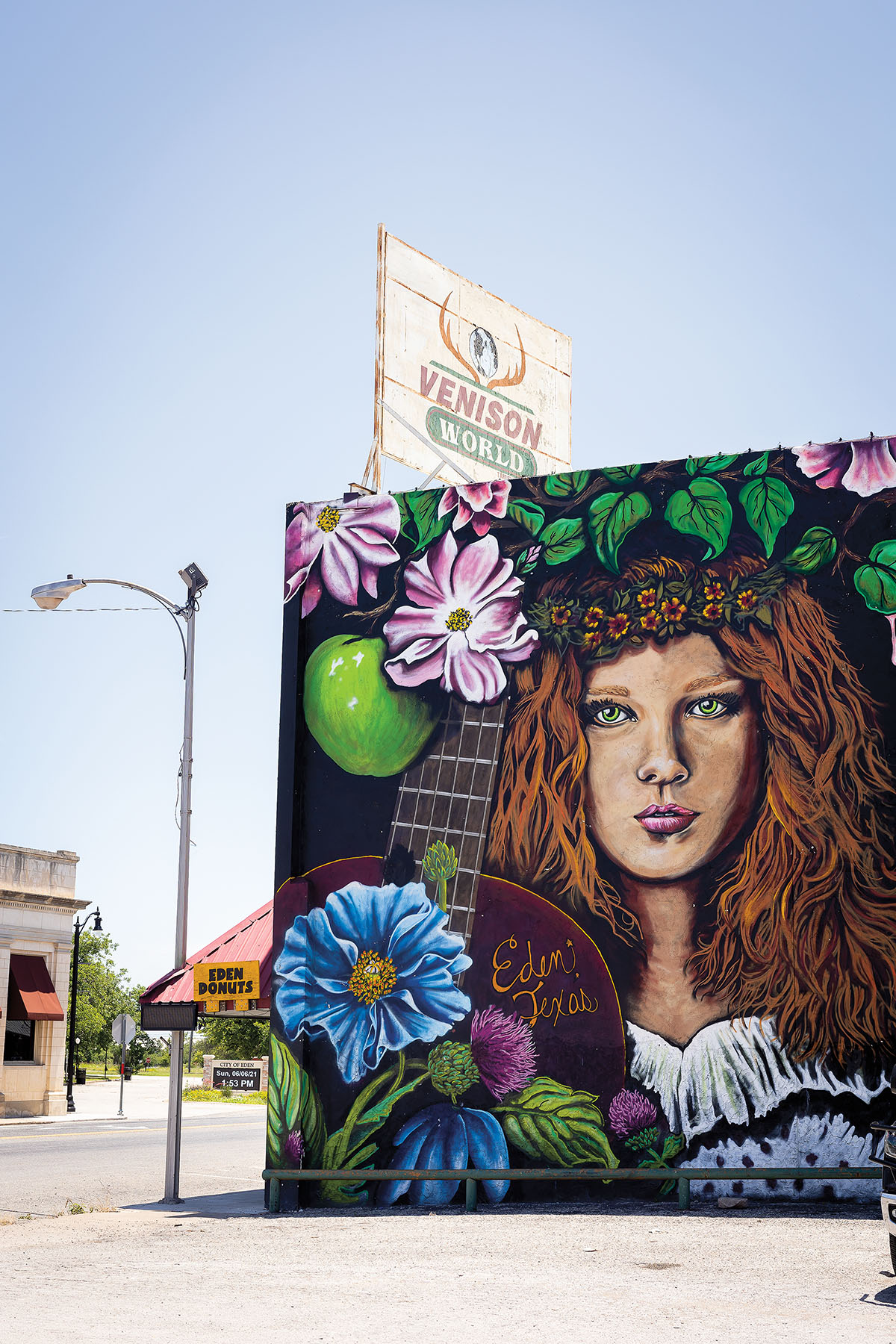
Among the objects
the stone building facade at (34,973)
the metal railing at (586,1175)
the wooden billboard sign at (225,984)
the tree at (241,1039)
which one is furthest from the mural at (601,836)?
the tree at (241,1039)

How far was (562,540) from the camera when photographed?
1752cm

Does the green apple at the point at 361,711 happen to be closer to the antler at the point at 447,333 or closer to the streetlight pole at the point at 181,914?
the streetlight pole at the point at 181,914

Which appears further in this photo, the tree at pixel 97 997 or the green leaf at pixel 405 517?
the tree at pixel 97 997

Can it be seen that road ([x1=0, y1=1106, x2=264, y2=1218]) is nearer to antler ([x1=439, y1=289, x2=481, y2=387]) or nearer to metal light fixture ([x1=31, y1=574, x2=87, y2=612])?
metal light fixture ([x1=31, y1=574, x2=87, y2=612])

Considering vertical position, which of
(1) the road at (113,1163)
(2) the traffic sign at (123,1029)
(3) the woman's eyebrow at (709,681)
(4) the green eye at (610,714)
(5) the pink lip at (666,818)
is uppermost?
(3) the woman's eyebrow at (709,681)

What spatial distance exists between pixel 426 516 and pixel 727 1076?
323 inches

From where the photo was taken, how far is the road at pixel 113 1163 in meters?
19.6

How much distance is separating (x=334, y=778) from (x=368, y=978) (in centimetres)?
269

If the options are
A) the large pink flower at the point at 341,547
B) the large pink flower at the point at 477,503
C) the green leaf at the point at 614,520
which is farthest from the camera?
the large pink flower at the point at 341,547

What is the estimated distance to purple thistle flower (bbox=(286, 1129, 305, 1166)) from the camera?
16.9 metres

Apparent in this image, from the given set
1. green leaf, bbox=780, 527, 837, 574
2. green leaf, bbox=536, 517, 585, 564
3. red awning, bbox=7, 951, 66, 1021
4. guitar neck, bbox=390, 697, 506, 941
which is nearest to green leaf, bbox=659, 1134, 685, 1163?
guitar neck, bbox=390, 697, 506, 941

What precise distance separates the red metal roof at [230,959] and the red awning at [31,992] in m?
22.6

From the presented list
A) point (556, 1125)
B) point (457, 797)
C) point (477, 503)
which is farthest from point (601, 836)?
point (477, 503)

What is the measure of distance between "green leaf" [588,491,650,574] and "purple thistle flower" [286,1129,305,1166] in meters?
8.28
